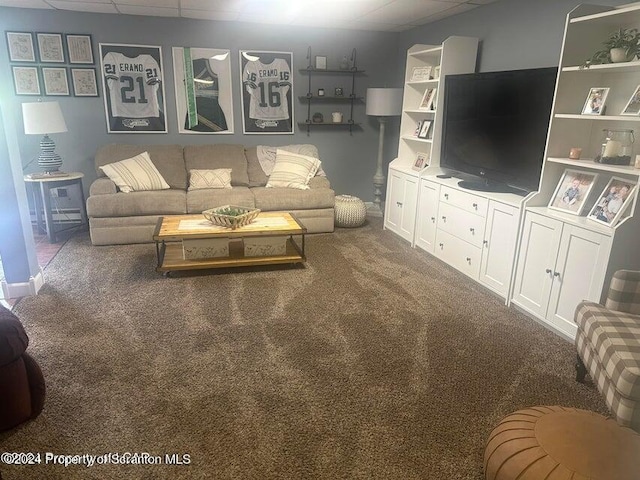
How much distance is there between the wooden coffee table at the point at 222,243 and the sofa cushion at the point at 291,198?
778mm

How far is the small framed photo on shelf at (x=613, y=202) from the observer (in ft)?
8.34

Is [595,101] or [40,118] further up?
[595,101]

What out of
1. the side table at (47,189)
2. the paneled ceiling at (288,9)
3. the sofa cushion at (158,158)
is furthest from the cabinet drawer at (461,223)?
the side table at (47,189)

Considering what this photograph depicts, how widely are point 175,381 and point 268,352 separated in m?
0.55

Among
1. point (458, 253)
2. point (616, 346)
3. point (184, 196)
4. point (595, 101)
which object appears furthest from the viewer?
point (184, 196)

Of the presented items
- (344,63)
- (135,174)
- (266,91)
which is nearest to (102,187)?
(135,174)

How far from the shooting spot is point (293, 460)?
6.14ft

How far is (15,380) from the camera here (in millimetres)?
2000

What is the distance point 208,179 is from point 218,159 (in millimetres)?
376

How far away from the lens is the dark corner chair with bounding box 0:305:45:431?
1963 millimetres

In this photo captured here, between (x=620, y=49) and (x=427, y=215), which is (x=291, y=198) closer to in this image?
(x=427, y=215)

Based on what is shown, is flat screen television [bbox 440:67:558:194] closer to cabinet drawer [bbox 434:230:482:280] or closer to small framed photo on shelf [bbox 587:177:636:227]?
cabinet drawer [bbox 434:230:482:280]

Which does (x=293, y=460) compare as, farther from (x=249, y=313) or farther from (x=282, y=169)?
(x=282, y=169)

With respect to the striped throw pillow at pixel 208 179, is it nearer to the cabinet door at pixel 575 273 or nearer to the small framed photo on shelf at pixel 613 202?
the cabinet door at pixel 575 273
